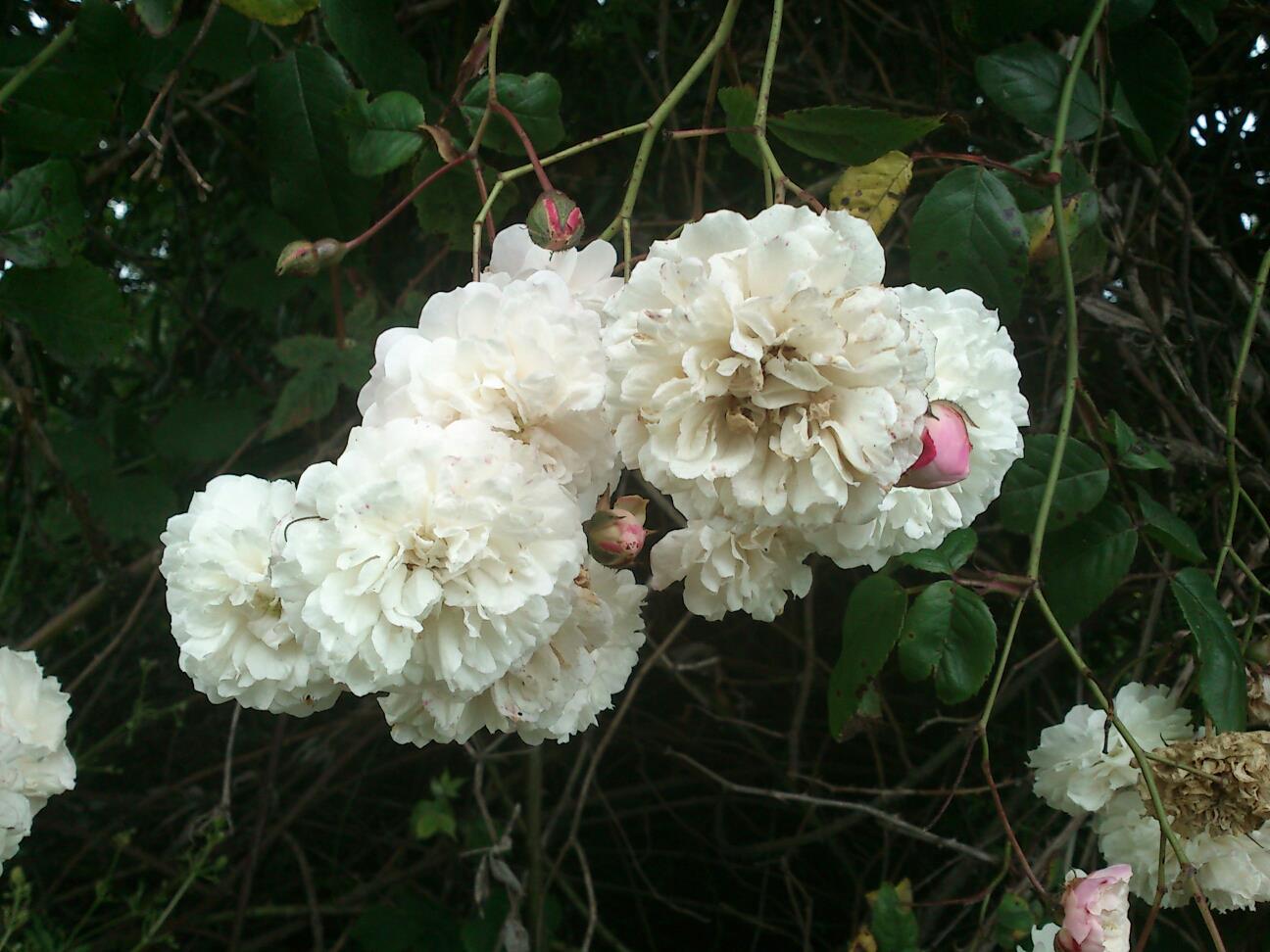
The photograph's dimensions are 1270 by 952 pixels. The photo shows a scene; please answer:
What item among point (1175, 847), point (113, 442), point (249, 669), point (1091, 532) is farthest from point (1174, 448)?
point (113, 442)

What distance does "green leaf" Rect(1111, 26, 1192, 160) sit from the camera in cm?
89

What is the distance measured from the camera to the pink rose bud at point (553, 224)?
2.02ft

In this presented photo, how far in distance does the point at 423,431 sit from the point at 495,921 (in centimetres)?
108

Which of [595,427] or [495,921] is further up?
[595,427]

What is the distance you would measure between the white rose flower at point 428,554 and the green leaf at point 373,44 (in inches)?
19.2

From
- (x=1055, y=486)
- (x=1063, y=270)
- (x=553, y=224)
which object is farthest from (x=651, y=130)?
(x=1055, y=486)

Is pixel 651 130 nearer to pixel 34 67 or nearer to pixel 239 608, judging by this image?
pixel 239 608

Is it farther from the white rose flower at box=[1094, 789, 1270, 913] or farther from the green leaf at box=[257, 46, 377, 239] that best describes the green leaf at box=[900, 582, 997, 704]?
the green leaf at box=[257, 46, 377, 239]

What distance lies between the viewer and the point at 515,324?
53 centimetres

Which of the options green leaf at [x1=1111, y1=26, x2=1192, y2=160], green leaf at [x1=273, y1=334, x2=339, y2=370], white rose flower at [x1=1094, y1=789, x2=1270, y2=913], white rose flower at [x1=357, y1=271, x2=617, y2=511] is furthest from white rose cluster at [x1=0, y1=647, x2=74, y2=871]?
green leaf at [x1=1111, y1=26, x2=1192, y2=160]

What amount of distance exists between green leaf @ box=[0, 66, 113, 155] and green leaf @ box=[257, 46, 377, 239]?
0.15 m

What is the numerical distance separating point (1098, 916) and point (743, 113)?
645 millimetres

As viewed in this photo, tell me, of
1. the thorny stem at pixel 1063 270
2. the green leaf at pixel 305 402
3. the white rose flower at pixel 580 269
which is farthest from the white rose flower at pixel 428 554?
the green leaf at pixel 305 402

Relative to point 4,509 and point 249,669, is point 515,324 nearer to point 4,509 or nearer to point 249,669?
point 249,669
